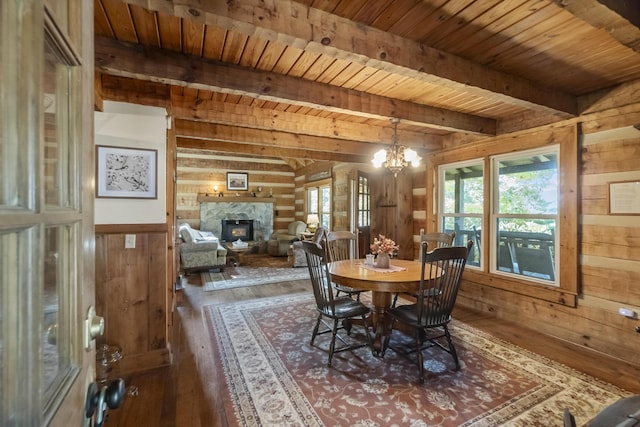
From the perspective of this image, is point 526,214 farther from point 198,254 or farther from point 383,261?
Answer: point 198,254

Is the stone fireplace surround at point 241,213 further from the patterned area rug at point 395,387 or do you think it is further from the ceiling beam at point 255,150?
the patterned area rug at point 395,387

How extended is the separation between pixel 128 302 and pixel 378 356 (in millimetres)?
2163

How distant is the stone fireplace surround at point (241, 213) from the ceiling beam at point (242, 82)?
693 centimetres

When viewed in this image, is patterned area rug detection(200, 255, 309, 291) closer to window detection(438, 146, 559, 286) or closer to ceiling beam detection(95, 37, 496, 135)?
window detection(438, 146, 559, 286)

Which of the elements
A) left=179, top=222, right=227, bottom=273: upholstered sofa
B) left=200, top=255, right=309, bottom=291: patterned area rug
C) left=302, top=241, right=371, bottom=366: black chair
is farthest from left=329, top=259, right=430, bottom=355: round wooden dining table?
left=179, top=222, right=227, bottom=273: upholstered sofa

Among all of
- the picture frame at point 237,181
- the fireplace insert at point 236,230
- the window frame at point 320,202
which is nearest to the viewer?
the window frame at point 320,202

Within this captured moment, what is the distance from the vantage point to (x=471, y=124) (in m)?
3.47

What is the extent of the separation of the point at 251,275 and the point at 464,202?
4.01 m

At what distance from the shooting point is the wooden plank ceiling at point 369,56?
62.1 inches

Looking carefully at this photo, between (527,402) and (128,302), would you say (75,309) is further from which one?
(527,402)

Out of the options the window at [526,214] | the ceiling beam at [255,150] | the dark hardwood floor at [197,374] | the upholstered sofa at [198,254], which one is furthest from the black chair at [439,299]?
the upholstered sofa at [198,254]

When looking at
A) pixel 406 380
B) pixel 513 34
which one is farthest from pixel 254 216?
pixel 513 34

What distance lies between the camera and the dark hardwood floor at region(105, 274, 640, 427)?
1914 mm

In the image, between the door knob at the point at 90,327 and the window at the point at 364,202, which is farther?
the window at the point at 364,202
